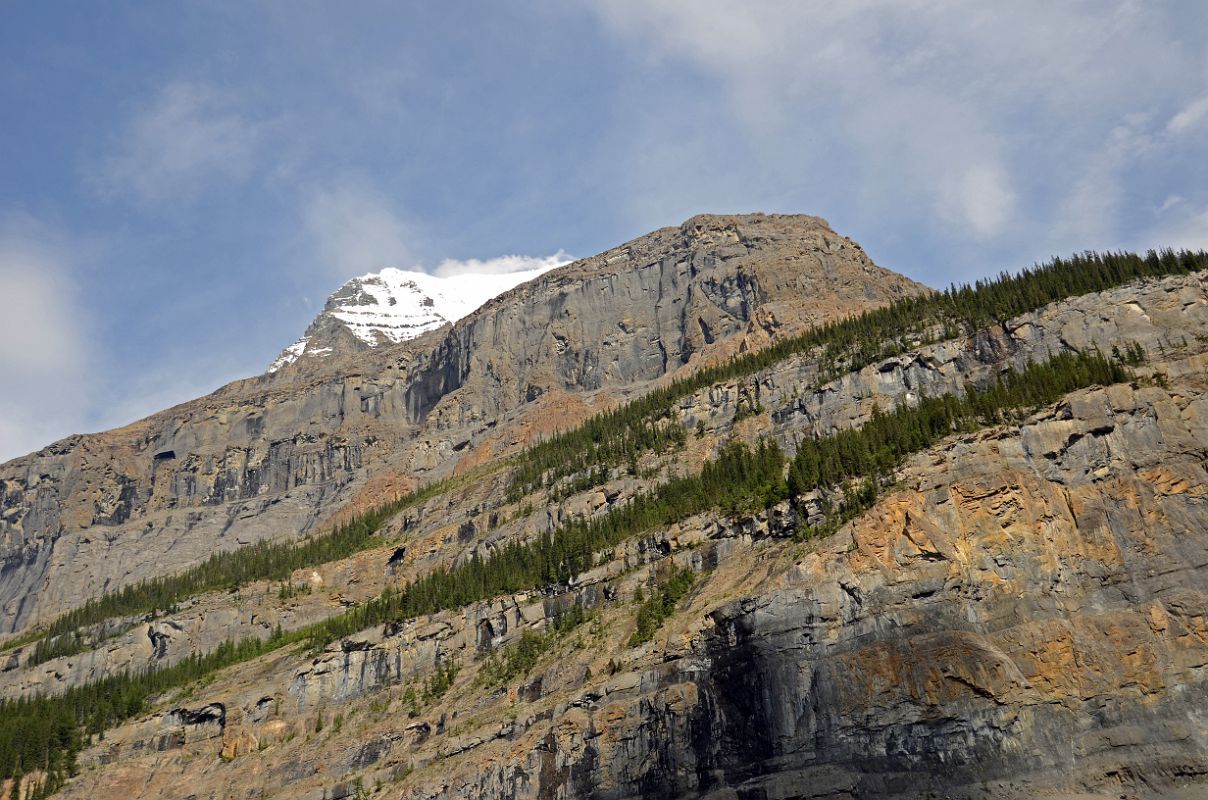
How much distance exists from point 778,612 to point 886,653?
8.60 metres

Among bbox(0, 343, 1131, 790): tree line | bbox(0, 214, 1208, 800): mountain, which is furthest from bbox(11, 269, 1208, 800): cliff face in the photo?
bbox(0, 343, 1131, 790): tree line

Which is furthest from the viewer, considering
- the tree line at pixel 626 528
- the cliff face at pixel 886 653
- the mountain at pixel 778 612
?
the tree line at pixel 626 528

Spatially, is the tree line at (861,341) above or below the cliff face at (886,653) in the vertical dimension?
above

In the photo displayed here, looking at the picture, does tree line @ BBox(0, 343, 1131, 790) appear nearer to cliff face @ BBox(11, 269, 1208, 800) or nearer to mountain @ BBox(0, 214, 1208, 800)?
mountain @ BBox(0, 214, 1208, 800)

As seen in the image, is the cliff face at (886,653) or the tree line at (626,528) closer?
the cliff face at (886,653)

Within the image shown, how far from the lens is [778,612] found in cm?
7538

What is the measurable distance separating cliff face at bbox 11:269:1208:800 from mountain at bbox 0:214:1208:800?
0.23 m

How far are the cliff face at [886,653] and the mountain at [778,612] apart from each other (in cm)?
23

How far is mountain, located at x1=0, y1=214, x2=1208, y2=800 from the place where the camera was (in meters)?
67.1

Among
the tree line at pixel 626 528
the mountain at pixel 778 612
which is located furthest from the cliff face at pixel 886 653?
the tree line at pixel 626 528

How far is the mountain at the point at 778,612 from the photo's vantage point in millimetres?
67125

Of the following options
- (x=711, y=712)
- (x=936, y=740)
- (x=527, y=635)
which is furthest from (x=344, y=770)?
(x=936, y=740)

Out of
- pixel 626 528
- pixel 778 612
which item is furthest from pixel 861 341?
pixel 778 612

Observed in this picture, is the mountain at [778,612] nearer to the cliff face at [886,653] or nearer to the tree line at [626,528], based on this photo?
the cliff face at [886,653]
